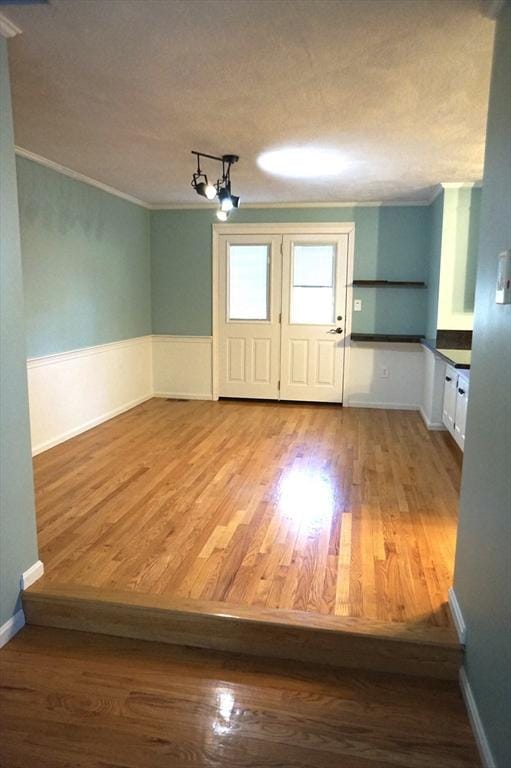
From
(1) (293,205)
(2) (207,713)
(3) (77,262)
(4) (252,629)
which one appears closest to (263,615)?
(4) (252,629)

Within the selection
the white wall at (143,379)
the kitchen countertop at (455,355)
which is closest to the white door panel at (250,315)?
the white wall at (143,379)

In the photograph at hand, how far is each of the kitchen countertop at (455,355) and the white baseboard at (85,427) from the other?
126 inches

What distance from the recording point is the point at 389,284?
565 cm

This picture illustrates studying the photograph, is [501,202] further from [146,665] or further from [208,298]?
[208,298]

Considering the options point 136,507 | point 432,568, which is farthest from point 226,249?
point 432,568

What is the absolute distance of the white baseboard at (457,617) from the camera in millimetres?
1905

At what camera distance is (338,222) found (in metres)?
5.71

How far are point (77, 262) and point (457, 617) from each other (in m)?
4.03

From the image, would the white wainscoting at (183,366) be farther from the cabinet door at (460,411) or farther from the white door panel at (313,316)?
the cabinet door at (460,411)

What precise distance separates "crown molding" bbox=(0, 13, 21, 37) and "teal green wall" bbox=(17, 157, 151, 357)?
190cm

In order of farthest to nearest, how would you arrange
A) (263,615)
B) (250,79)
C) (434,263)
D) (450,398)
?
(434,263) → (450,398) → (250,79) → (263,615)

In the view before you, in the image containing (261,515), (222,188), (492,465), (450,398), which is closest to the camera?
(492,465)

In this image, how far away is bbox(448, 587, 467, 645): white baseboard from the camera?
75.0 inches

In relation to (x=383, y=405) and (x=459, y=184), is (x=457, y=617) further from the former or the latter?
(x=383, y=405)
